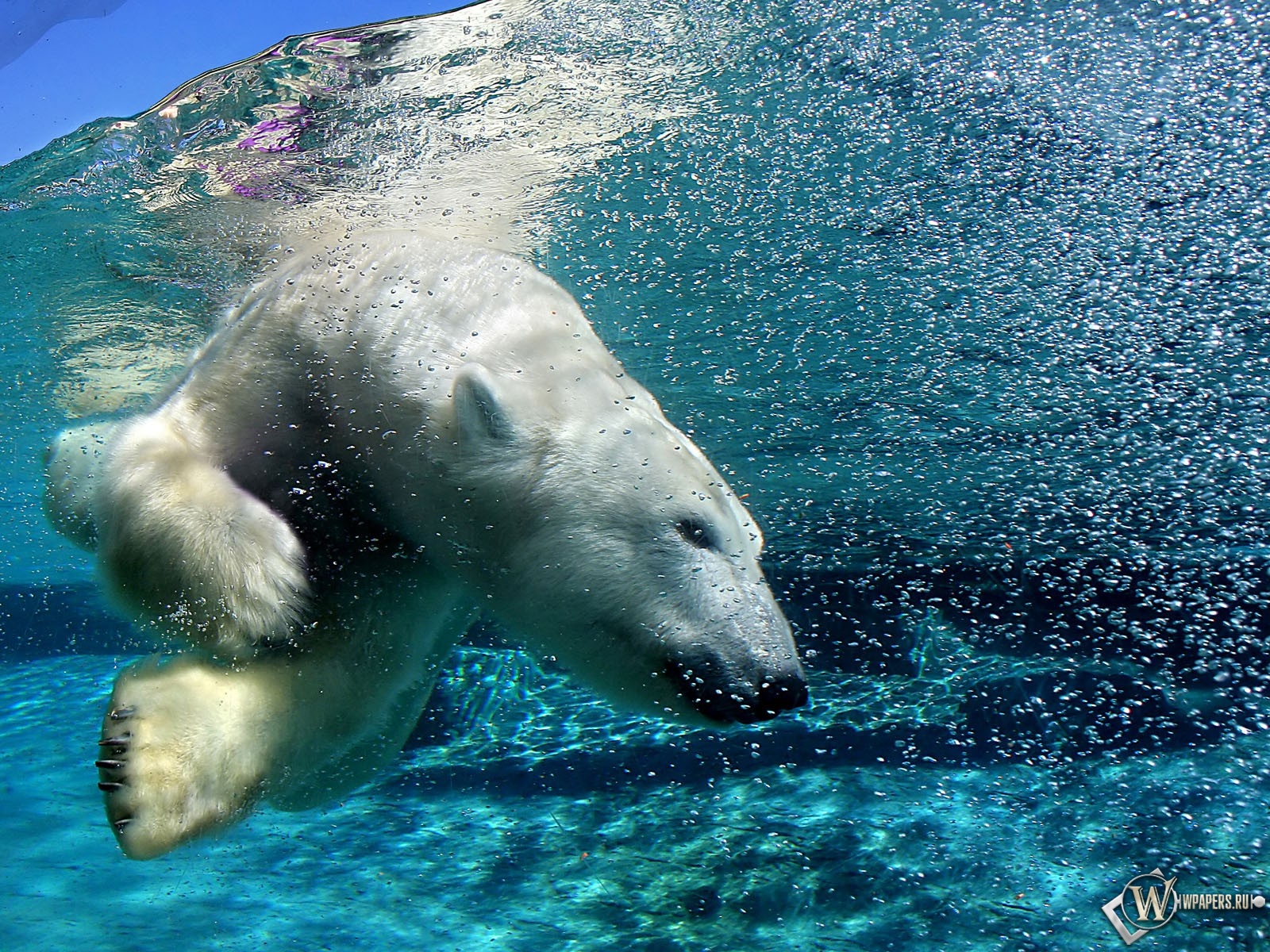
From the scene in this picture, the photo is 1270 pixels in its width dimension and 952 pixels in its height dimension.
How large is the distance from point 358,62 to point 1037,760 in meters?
5.96

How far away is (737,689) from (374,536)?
1078 millimetres

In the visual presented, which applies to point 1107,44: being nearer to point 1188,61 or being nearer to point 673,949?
point 1188,61

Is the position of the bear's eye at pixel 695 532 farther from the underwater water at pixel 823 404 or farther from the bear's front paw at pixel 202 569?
the underwater water at pixel 823 404

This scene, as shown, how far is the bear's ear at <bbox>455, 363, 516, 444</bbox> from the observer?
5.78ft

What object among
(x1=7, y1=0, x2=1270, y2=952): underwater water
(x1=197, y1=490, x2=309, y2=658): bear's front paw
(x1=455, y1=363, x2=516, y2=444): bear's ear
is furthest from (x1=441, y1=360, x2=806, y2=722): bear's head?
(x1=7, y1=0, x2=1270, y2=952): underwater water

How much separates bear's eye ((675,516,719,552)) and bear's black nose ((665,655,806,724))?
0.81 ft

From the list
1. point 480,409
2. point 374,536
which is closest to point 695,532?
point 480,409

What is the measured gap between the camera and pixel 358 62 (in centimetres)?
298

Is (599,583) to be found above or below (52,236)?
below

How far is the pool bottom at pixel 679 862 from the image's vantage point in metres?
3.65

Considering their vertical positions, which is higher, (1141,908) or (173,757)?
(173,757)

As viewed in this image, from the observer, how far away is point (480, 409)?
1.78m

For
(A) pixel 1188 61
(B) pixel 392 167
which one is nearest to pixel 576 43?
(B) pixel 392 167

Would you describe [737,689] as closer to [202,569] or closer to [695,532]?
[695,532]
